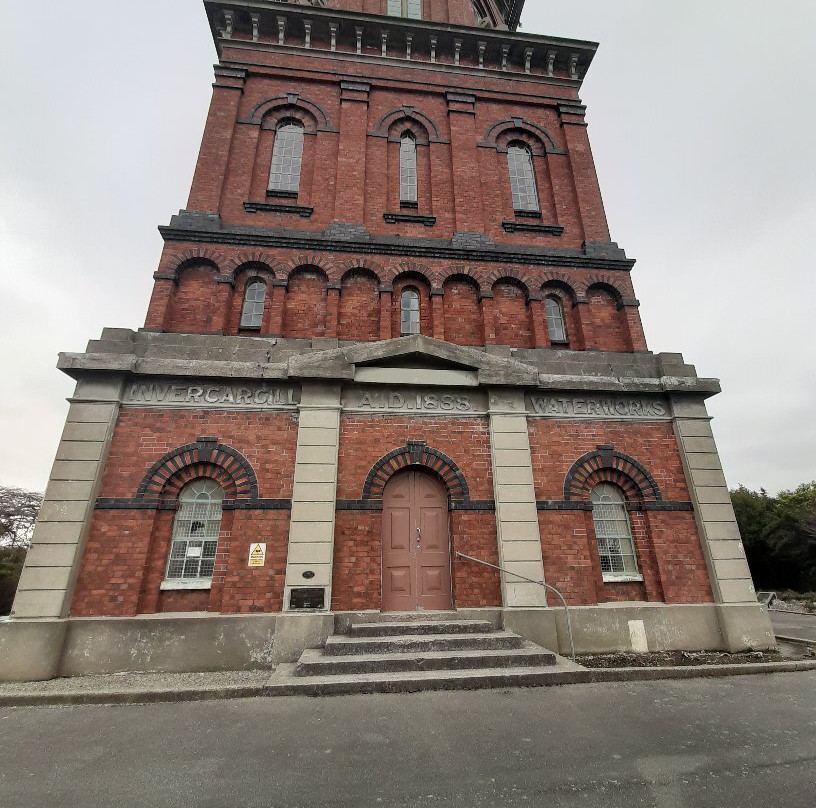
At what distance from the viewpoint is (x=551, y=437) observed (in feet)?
28.8

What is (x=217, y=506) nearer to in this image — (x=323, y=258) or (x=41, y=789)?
(x=41, y=789)

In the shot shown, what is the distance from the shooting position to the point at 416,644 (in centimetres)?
655

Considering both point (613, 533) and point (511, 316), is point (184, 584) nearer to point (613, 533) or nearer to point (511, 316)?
point (613, 533)

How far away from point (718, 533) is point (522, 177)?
10474mm

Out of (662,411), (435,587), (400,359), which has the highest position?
(400,359)

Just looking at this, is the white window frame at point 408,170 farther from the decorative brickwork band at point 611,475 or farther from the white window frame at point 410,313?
the decorative brickwork band at point 611,475

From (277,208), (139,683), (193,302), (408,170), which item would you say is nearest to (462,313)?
(408,170)

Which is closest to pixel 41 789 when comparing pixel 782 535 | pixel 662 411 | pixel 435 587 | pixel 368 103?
pixel 435 587

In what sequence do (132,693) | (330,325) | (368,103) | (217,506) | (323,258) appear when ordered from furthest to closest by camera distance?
(368,103), (323,258), (330,325), (217,506), (132,693)

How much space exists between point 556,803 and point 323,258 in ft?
32.9

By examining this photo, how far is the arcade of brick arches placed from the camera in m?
7.26

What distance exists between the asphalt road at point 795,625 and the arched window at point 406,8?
2138 cm

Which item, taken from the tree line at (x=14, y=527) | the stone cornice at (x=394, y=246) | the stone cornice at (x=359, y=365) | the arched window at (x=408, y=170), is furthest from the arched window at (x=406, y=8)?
the tree line at (x=14, y=527)

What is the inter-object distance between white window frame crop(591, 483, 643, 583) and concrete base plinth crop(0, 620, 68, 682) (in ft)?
30.8
